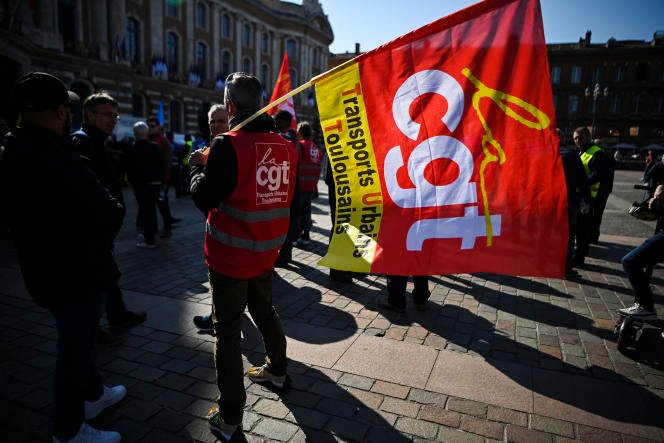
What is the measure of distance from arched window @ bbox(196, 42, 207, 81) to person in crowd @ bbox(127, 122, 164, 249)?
3543 cm

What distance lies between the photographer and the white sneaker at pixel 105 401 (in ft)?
8.92

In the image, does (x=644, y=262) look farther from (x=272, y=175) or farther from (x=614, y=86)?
(x=614, y=86)

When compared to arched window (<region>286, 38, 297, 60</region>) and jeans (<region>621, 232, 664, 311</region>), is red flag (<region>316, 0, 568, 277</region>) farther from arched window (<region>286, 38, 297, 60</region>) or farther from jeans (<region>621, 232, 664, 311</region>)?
arched window (<region>286, 38, 297, 60</region>)

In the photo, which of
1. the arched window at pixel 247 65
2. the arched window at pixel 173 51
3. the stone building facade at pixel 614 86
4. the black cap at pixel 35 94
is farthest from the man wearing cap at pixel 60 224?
the stone building facade at pixel 614 86

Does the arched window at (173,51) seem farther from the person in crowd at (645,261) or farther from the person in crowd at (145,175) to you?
the person in crowd at (645,261)

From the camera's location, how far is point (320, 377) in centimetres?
326

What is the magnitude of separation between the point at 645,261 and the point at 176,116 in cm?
3851

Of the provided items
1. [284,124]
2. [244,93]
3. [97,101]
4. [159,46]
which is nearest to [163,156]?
[284,124]

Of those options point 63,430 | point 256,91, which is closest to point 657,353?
point 256,91

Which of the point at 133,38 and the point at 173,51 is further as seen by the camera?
the point at 173,51

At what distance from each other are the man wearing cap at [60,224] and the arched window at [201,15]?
1631 inches

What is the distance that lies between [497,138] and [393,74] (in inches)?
29.0

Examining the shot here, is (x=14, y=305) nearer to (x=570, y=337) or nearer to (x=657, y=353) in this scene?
(x=570, y=337)

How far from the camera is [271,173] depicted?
251 centimetres
